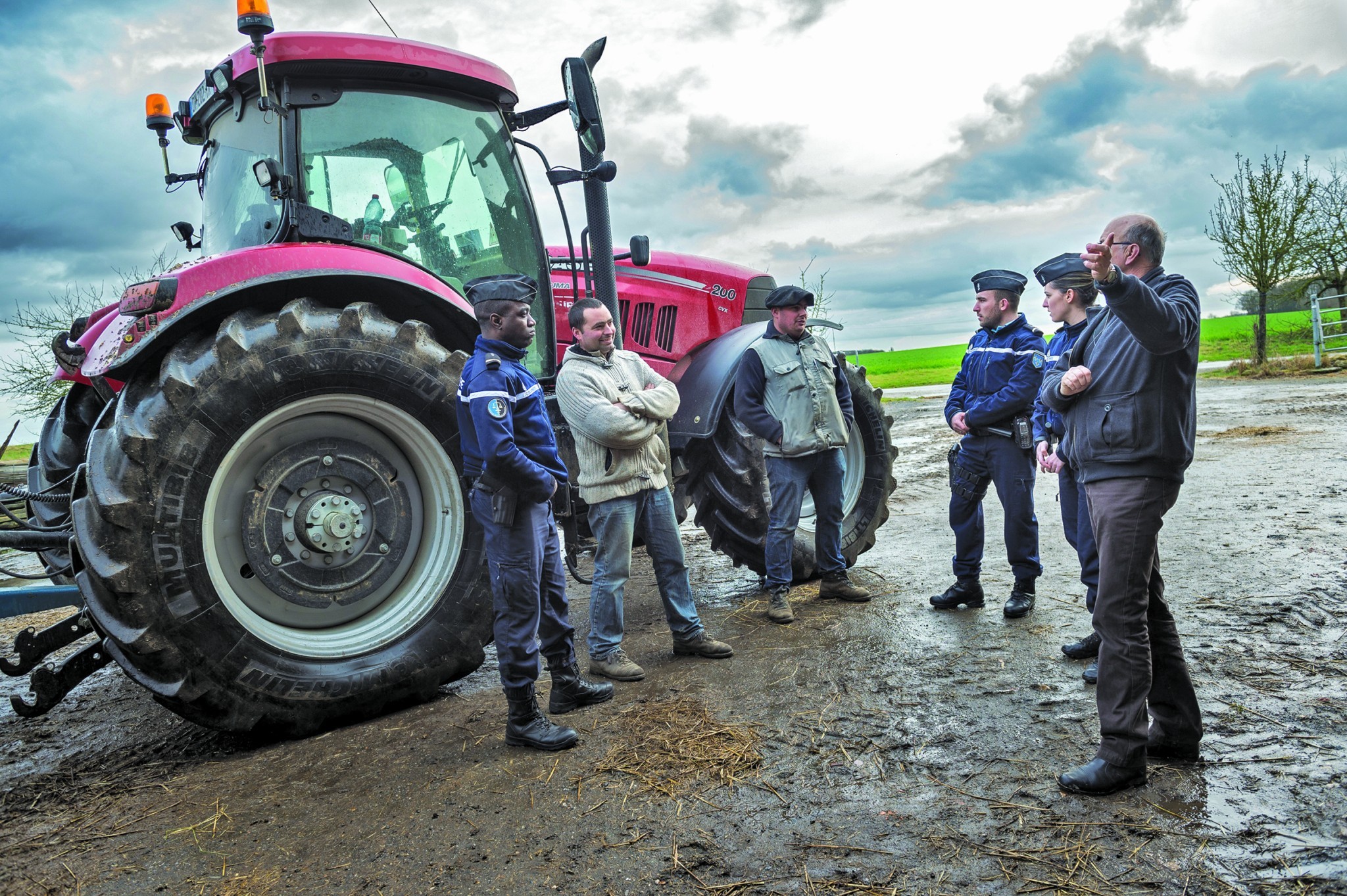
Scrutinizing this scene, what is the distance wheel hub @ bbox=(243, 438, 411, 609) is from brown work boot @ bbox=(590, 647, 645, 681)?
103cm

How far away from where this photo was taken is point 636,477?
171 inches

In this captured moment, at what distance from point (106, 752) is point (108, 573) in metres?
1.10

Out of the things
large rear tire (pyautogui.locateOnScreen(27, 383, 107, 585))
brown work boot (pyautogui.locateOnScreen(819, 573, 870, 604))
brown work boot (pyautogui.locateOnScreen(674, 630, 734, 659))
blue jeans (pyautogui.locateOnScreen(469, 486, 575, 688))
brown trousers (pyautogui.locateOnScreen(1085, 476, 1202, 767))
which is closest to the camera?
brown trousers (pyautogui.locateOnScreen(1085, 476, 1202, 767))

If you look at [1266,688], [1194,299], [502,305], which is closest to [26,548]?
[502,305]

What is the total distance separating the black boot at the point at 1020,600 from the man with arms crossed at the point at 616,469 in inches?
59.1

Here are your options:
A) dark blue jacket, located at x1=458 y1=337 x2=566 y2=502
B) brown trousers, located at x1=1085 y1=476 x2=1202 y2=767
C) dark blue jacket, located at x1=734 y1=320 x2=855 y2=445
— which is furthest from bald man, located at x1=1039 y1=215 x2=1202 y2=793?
dark blue jacket, located at x1=734 y1=320 x2=855 y2=445

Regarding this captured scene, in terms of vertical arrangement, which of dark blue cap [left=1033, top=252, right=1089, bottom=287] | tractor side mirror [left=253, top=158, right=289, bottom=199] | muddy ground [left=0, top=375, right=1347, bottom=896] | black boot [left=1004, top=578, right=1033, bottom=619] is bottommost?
muddy ground [left=0, top=375, right=1347, bottom=896]

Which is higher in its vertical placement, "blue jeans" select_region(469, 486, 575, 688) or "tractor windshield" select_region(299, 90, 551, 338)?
"tractor windshield" select_region(299, 90, 551, 338)

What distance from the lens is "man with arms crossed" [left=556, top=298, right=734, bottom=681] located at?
423 centimetres

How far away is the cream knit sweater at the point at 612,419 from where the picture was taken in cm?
421

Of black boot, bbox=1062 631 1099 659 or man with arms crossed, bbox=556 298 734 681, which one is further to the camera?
man with arms crossed, bbox=556 298 734 681

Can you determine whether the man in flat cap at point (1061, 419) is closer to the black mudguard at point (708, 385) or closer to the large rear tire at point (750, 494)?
the large rear tire at point (750, 494)

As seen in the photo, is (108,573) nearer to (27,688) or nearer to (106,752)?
(106,752)

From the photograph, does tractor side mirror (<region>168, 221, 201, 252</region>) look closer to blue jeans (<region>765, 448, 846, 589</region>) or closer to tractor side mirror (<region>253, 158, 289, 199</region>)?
tractor side mirror (<region>253, 158, 289, 199</region>)
